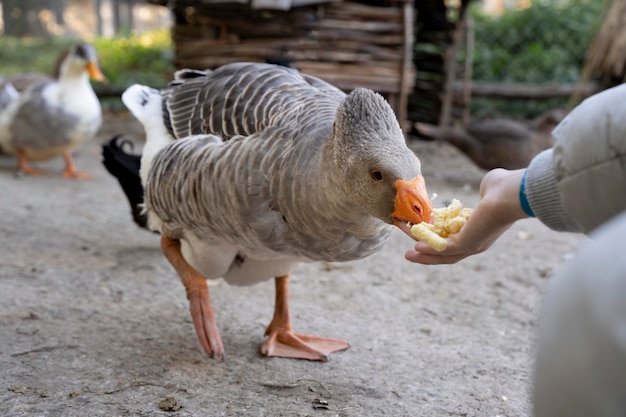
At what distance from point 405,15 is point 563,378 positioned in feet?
28.0

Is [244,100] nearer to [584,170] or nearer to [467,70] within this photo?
[584,170]

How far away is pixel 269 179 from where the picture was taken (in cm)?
291

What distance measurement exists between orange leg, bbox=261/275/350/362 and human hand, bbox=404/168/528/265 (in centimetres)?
148

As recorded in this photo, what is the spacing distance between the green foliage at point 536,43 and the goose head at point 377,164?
11.4m

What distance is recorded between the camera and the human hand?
6.32 feet

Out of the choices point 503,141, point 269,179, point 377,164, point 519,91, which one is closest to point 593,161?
point 377,164

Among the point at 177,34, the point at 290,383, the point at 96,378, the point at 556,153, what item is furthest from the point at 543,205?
the point at 177,34

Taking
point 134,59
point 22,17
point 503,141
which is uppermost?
point 22,17

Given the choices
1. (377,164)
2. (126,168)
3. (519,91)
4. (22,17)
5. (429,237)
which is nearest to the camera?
(429,237)

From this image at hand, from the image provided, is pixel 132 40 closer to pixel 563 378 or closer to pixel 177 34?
pixel 177 34

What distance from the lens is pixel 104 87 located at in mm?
11922

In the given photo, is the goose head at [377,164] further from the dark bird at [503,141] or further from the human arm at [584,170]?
the dark bird at [503,141]

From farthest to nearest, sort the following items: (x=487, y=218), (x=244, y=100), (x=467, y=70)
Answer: (x=467, y=70) → (x=244, y=100) → (x=487, y=218)

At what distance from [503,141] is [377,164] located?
592 centimetres
